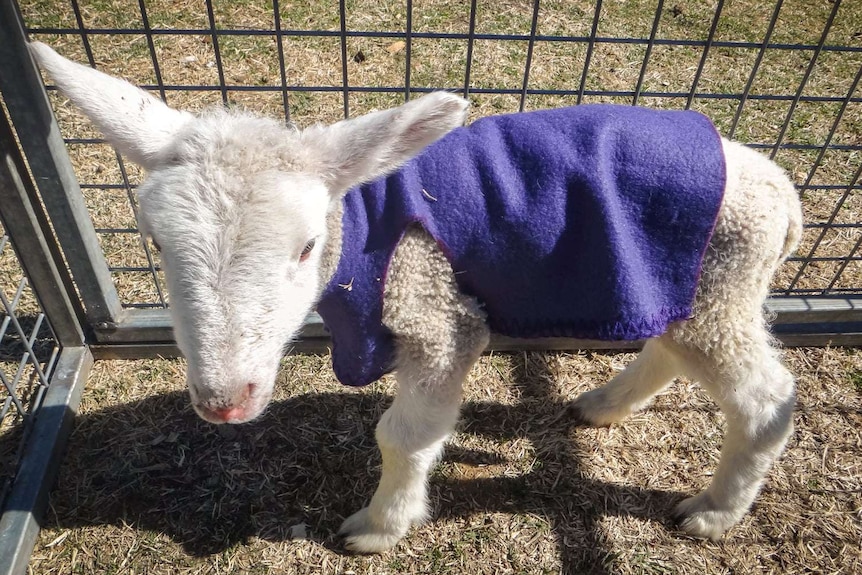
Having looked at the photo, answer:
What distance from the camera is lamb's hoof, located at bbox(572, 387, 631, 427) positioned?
3.50 m

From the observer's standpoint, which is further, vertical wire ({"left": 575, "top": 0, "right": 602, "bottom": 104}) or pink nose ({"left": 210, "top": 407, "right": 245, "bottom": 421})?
vertical wire ({"left": 575, "top": 0, "right": 602, "bottom": 104})

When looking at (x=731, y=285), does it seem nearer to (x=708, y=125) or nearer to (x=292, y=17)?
(x=708, y=125)

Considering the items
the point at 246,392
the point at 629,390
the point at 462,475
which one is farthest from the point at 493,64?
the point at 246,392

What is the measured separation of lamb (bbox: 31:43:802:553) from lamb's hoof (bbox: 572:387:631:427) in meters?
0.62

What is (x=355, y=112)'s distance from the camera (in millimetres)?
4992

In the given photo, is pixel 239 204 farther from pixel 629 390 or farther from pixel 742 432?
pixel 629 390

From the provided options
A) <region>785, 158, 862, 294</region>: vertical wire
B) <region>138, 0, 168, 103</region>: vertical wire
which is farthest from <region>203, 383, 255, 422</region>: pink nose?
<region>785, 158, 862, 294</region>: vertical wire


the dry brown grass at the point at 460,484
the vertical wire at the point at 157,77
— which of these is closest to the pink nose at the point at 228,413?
the vertical wire at the point at 157,77

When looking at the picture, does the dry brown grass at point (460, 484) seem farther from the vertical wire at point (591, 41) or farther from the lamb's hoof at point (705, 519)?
the vertical wire at point (591, 41)

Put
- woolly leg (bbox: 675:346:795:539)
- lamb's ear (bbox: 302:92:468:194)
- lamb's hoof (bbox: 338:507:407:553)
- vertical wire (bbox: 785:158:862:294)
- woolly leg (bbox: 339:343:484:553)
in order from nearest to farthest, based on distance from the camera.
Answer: lamb's ear (bbox: 302:92:468:194) < woolly leg (bbox: 339:343:484:553) < woolly leg (bbox: 675:346:795:539) < lamb's hoof (bbox: 338:507:407:553) < vertical wire (bbox: 785:158:862:294)

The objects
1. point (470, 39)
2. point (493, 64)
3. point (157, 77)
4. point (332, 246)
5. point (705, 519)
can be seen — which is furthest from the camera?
point (493, 64)

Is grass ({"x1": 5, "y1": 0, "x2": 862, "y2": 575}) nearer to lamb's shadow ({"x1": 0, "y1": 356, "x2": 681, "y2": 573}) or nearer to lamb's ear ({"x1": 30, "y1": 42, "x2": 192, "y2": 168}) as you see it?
lamb's shadow ({"x1": 0, "y1": 356, "x2": 681, "y2": 573})

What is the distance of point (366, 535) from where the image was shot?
2.97 metres

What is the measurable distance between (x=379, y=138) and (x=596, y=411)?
2.12m
